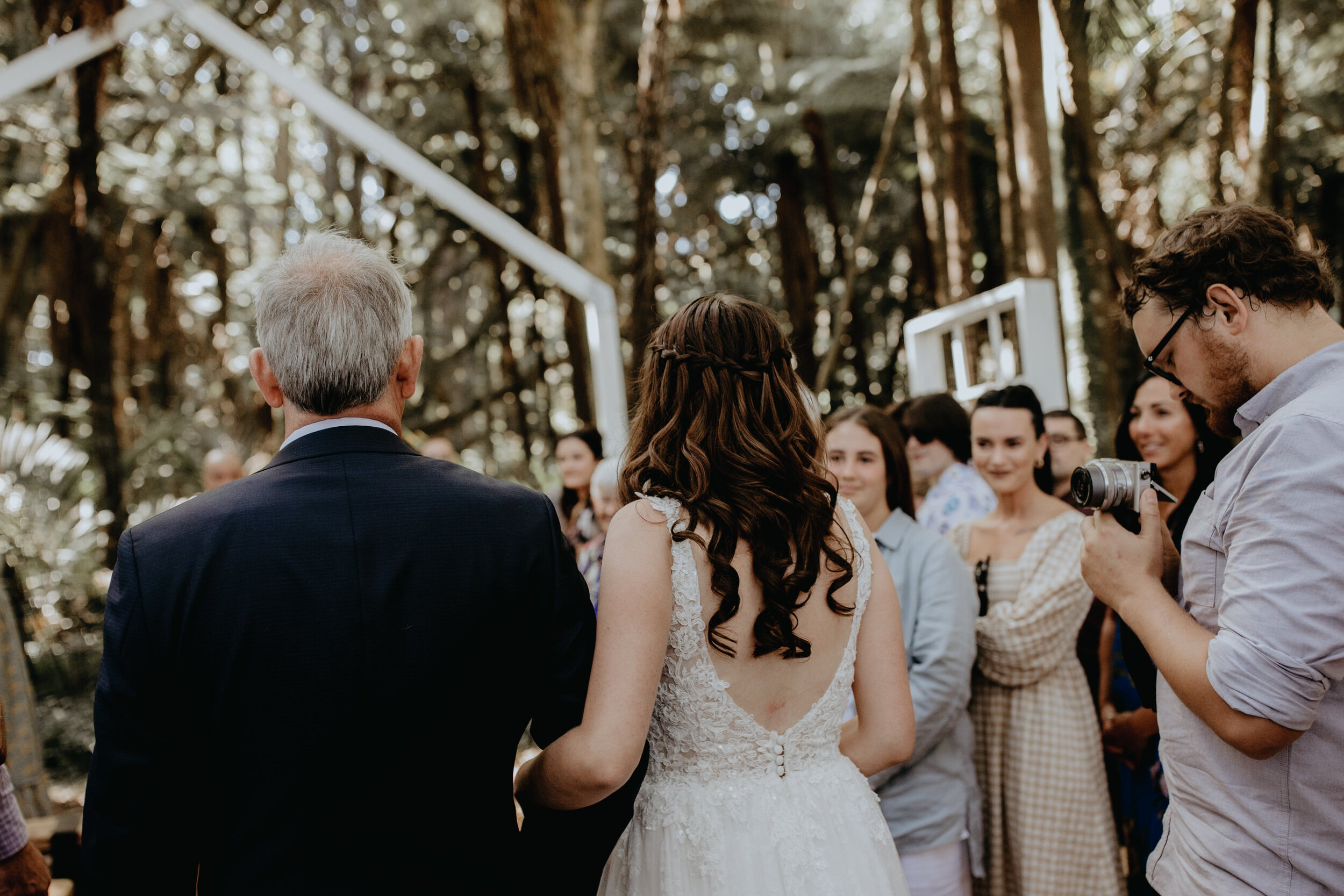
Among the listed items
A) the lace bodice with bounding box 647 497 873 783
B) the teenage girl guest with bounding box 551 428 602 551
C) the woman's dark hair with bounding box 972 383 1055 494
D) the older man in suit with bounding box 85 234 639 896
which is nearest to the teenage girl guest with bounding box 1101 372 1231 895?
the woman's dark hair with bounding box 972 383 1055 494

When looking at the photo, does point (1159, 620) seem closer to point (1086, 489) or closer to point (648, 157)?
point (1086, 489)

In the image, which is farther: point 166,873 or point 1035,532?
point 1035,532

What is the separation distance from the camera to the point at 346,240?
1865mm

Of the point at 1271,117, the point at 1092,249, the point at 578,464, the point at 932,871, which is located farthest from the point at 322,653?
the point at 1271,117

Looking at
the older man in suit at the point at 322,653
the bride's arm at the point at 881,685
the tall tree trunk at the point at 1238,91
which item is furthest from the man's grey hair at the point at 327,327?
the tall tree trunk at the point at 1238,91

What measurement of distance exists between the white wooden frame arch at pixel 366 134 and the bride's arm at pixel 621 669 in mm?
4498

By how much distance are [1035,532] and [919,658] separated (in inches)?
30.1

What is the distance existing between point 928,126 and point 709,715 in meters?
9.25

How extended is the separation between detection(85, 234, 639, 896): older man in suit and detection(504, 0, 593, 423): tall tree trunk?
8.00m

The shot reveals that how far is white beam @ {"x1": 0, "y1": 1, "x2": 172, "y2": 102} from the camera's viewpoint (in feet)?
20.5

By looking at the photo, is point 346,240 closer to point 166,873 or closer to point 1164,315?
point 166,873

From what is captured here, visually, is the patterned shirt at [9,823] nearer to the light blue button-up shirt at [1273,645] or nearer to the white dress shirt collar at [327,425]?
the white dress shirt collar at [327,425]

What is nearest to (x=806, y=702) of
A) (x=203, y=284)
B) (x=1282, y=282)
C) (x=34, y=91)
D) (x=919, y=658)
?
(x=919, y=658)

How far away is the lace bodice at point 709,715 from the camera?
6.45 feet
